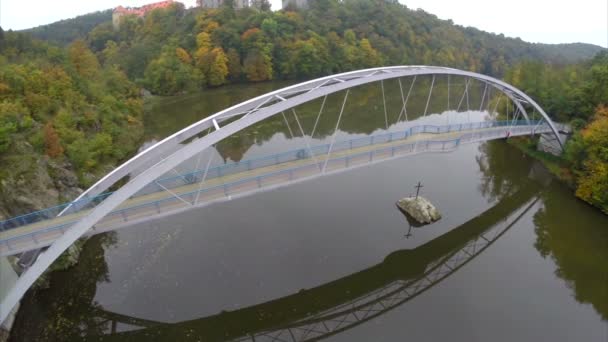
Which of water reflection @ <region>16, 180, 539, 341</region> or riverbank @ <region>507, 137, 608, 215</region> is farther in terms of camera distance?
riverbank @ <region>507, 137, 608, 215</region>

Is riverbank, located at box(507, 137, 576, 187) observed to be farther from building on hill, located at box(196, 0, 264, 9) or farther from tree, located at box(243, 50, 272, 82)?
building on hill, located at box(196, 0, 264, 9)

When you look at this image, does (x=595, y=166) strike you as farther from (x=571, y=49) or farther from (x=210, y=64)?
(x=571, y=49)

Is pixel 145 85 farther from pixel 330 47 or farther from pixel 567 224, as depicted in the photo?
pixel 567 224

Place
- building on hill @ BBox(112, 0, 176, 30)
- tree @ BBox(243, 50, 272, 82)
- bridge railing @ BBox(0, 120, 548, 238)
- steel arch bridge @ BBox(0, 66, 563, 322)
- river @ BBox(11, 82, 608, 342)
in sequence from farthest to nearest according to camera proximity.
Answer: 1. building on hill @ BBox(112, 0, 176, 30)
2. tree @ BBox(243, 50, 272, 82)
3. river @ BBox(11, 82, 608, 342)
4. bridge railing @ BBox(0, 120, 548, 238)
5. steel arch bridge @ BBox(0, 66, 563, 322)

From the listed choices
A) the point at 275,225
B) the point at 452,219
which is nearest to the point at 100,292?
the point at 275,225

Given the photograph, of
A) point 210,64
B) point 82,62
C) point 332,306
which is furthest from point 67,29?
point 332,306

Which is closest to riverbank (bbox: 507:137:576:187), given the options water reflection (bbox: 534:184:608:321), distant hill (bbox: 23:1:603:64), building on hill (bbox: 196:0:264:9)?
water reflection (bbox: 534:184:608:321)

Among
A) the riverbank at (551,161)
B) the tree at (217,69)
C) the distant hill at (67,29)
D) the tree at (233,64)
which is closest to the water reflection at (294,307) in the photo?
the riverbank at (551,161)
